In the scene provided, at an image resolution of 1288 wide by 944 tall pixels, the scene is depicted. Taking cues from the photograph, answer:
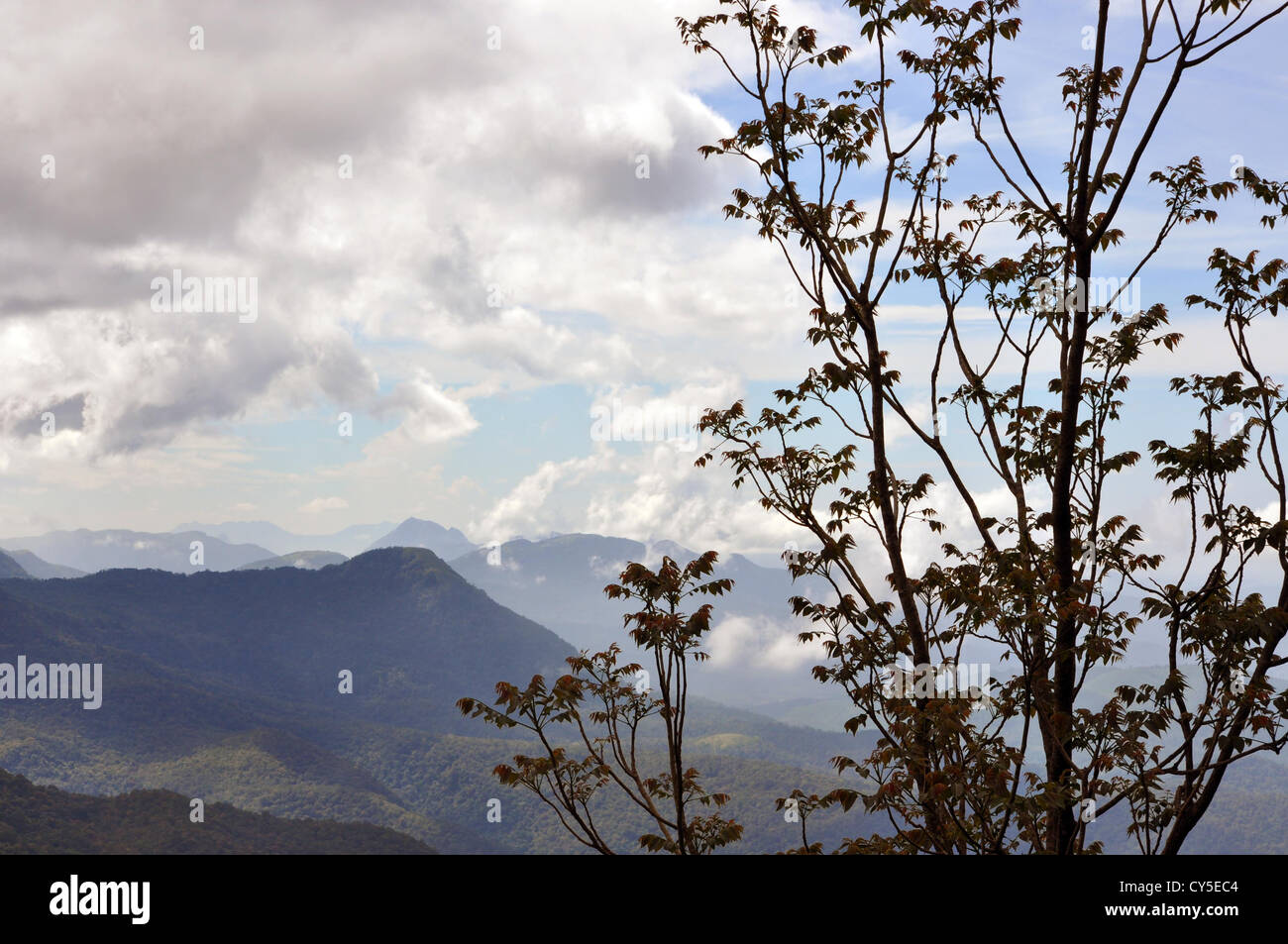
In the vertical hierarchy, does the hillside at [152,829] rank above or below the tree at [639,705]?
below

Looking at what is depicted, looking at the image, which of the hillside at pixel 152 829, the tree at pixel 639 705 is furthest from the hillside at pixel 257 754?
the tree at pixel 639 705

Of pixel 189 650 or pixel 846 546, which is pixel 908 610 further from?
pixel 189 650

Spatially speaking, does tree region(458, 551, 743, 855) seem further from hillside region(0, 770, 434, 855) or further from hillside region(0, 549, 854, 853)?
hillside region(0, 549, 854, 853)

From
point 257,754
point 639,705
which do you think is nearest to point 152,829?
point 257,754

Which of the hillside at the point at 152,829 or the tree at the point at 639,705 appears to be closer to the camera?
the tree at the point at 639,705

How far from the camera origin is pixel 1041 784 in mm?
5699

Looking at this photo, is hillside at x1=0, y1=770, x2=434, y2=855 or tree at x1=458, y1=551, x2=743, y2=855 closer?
tree at x1=458, y1=551, x2=743, y2=855

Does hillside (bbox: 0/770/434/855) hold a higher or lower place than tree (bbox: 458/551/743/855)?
lower

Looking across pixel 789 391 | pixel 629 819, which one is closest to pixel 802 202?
pixel 789 391

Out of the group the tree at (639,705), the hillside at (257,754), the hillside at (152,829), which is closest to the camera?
the tree at (639,705)

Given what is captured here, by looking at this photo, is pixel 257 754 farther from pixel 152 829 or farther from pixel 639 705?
pixel 639 705

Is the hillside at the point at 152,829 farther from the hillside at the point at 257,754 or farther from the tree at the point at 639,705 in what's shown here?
the tree at the point at 639,705

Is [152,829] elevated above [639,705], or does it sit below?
below

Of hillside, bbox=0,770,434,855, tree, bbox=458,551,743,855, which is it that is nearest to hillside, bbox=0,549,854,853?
hillside, bbox=0,770,434,855
